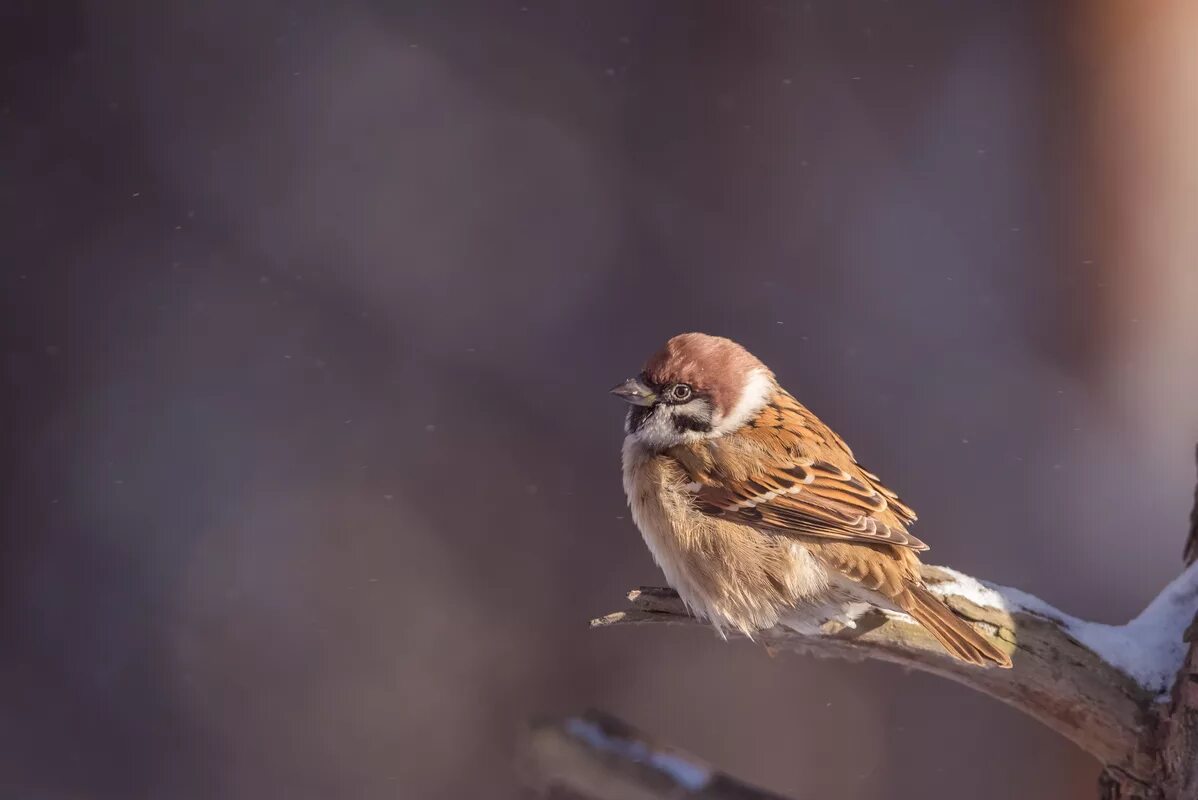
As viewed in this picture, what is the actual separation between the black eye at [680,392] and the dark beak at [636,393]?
33 mm

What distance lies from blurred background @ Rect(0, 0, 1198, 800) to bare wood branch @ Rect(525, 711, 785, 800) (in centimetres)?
144

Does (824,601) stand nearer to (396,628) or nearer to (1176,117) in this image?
(396,628)

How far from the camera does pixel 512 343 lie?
11.8ft

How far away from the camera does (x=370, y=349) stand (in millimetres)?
3729

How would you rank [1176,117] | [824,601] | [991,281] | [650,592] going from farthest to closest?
[991,281] → [1176,117] → [650,592] → [824,601]

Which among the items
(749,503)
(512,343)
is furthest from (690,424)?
(512,343)

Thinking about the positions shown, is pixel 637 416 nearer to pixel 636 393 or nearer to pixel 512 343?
pixel 636 393

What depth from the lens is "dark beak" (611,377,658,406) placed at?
2.00m

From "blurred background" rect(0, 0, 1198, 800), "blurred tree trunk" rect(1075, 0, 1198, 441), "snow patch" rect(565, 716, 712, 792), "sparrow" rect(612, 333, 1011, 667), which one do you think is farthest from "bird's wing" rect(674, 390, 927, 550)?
"blurred tree trunk" rect(1075, 0, 1198, 441)

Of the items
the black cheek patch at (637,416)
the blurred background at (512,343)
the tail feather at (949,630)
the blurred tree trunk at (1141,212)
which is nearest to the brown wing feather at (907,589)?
the tail feather at (949,630)

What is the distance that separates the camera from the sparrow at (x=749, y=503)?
183cm

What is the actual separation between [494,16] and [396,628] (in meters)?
2.15

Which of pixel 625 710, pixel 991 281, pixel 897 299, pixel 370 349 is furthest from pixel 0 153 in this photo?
pixel 991 281

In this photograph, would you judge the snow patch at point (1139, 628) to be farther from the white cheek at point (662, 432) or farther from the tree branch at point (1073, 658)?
the white cheek at point (662, 432)
